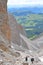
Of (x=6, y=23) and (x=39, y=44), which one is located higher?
(x=6, y=23)

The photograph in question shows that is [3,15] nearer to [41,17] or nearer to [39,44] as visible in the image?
[39,44]

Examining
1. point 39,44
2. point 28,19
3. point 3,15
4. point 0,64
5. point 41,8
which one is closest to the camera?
point 0,64

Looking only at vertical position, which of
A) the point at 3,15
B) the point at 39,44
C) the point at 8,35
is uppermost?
the point at 3,15

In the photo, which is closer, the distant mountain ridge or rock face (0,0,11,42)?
rock face (0,0,11,42)

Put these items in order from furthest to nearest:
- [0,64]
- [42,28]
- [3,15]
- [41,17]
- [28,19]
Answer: [41,17], [28,19], [42,28], [3,15], [0,64]

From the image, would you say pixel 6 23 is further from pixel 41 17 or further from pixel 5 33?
pixel 41 17

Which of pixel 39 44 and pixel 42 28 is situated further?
pixel 42 28

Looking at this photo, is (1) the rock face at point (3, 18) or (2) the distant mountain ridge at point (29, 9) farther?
(2) the distant mountain ridge at point (29, 9)

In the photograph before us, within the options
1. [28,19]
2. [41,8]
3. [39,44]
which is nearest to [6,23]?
[39,44]

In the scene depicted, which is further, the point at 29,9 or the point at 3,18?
the point at 29,9
